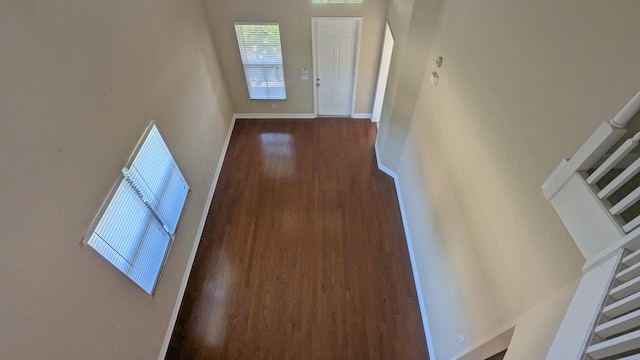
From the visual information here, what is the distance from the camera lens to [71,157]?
92.4 inches

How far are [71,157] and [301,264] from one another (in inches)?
119

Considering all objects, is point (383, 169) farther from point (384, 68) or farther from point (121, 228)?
point (121, 228)

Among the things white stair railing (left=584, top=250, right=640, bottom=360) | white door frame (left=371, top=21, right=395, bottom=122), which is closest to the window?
white door frame (left=371, top=21, right=395, bottom=122)

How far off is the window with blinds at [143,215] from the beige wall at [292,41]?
271cm

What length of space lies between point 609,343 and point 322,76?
566 cm

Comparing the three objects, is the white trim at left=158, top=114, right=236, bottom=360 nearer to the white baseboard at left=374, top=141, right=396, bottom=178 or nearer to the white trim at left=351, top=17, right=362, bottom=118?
the white trim at left=351, top=17, right=362, bottom=118

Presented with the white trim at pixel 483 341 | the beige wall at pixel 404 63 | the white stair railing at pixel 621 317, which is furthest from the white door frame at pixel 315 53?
the white stair railing at pixel 621 317

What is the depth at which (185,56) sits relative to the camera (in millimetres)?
4344

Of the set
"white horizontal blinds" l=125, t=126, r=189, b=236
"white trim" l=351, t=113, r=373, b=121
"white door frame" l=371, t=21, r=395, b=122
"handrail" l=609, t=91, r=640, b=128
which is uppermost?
"white trim" l=351, t=113, r=373, b=121

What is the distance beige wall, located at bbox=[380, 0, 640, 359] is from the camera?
1.56m

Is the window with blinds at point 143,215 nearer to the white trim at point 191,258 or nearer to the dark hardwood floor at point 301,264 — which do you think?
the white trim at point 191,258

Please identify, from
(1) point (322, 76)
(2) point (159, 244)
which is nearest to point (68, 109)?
(2) point (159, 244)

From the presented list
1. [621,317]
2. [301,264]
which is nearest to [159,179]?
[301,264]

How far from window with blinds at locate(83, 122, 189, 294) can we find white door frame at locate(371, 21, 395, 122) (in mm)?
3513
